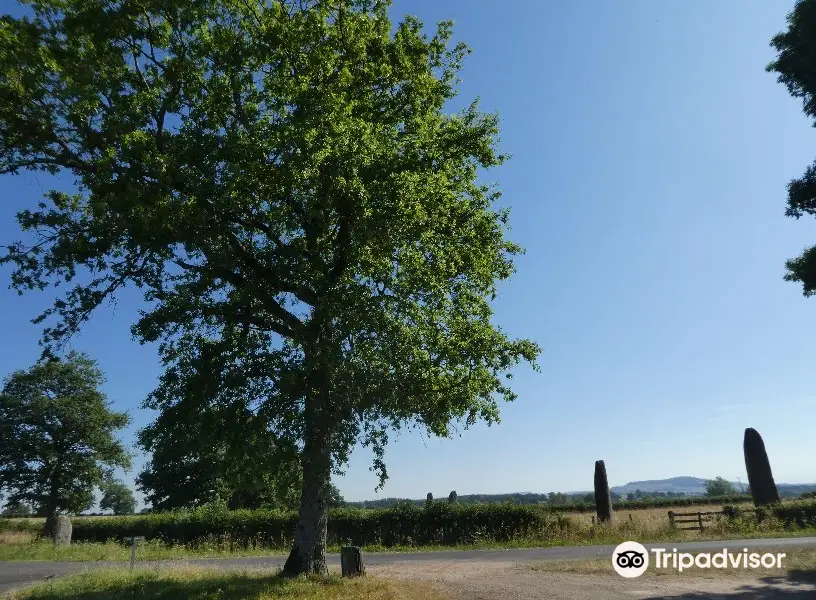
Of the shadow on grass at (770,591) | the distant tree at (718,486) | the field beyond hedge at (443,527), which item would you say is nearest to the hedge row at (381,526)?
the field beyond hedge at (443,527)

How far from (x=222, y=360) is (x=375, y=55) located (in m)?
10.3

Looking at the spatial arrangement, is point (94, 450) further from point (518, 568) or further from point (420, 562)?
point (518, 568)

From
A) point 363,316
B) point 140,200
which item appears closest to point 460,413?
point 363,316

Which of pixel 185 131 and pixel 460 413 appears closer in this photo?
pixel 185 131

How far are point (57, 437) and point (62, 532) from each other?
13.9 meters

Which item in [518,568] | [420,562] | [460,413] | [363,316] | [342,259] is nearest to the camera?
[363,316]

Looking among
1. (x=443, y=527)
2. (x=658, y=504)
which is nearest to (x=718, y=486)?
(x=658, y=504)

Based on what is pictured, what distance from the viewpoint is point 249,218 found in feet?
48.5

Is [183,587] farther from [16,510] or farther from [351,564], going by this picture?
[16,510]

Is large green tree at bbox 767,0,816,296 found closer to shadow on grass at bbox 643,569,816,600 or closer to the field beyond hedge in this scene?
shadow on grass at bbox 643,569,816,600

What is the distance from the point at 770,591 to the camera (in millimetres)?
11883

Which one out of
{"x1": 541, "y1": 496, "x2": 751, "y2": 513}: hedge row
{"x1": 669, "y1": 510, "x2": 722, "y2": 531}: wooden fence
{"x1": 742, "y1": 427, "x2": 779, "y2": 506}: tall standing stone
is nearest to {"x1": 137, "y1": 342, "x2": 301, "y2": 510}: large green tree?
{"x1": 669, "y1": 510, "x2": 722, "y2": 531}: wooden fence

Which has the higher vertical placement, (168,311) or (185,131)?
(185,131)

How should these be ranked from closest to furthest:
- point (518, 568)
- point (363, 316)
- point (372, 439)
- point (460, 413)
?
point (363, 316) < point (372, 439) < point (460, 413) < point (518, 568)
